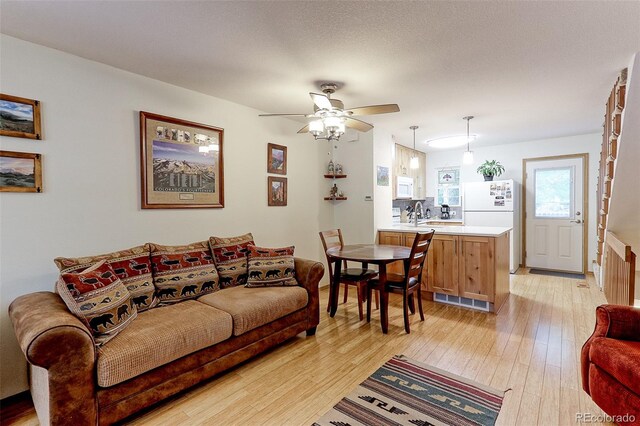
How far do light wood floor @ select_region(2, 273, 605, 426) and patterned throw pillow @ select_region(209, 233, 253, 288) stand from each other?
2.45 ft

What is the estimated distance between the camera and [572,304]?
3.74 metres

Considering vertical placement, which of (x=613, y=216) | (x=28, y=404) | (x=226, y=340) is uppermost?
(x=613, y=216)

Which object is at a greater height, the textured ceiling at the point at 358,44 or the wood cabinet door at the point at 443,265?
the textured ceiling at the point at 358,44

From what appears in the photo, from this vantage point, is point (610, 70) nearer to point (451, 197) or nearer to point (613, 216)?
point (613, 216)

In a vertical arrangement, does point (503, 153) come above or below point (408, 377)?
above

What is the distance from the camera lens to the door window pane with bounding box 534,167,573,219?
17.6 ft

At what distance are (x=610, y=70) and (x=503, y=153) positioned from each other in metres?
3.48

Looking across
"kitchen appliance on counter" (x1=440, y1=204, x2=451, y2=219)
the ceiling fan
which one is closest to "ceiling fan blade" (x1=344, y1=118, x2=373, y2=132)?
the ceiling fan

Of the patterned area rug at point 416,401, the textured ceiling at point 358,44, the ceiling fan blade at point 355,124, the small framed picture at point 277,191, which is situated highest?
the textured ceiling at point 358,44

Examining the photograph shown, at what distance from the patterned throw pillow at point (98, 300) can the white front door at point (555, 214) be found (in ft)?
20.8

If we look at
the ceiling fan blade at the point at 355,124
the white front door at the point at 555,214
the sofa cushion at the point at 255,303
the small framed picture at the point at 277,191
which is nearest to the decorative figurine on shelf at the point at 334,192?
the small framed picture at the point at 277,191

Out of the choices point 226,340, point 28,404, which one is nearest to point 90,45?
point 226,340

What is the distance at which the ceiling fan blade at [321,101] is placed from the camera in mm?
2387

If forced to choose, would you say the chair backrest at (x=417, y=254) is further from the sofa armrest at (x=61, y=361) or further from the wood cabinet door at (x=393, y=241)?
the sofa armrest at (x=61, y=361)
